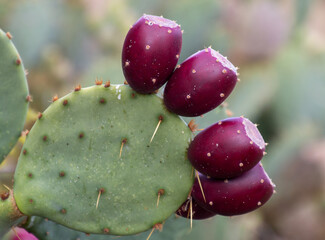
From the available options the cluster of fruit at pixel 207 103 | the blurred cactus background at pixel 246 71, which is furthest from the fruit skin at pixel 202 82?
the blurred cactus background at pixel 246 71

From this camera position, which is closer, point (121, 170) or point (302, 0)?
point (121, 170)

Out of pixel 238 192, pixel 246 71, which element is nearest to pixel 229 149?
pixel 238 192

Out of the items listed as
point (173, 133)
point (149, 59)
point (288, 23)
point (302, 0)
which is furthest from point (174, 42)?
point (288, 23)

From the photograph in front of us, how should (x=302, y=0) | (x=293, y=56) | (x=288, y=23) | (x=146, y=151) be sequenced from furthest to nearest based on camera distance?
(x=288, y=23) → (x=293, y=56) → (x=302, y=0) → (x=146, y=151)

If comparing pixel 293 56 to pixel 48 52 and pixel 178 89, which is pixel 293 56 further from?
pixel 178 89

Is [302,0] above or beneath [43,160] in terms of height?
beneath

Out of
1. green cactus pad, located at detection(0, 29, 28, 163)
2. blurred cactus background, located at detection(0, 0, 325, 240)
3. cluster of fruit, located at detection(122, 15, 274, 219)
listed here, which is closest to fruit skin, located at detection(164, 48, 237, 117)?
cluster of fruit, located at detection(122, 15, 274, 219)

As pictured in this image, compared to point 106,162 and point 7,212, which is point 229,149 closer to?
point 106,162
